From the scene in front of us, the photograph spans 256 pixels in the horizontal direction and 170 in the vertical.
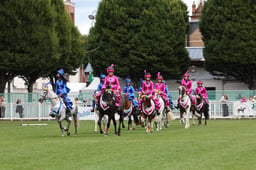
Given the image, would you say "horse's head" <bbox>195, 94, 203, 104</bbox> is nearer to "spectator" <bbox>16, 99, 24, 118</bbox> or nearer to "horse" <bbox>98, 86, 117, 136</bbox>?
"horse" <bbox>98, 86, 117, 136</bbox>

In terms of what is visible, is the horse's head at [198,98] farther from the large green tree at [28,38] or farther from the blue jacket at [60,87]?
the large green tree at [28,38]

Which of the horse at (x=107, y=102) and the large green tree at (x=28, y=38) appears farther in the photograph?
the large green tree at (x=28, y=38)

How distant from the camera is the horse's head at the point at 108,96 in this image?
78.7 feet

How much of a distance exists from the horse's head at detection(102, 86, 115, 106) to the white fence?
25.0 m

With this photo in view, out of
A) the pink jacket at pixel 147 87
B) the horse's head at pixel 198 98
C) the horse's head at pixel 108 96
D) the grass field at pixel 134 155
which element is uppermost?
the pink jacket at pixel 147 87

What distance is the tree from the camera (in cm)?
6362

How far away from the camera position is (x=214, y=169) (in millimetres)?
12414

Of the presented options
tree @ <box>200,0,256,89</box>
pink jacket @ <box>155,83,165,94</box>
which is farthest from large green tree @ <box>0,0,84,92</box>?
pink jacket @ <box>155,83,165,94</box>

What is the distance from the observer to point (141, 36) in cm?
6744

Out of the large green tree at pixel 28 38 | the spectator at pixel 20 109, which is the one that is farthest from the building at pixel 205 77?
the spectator at pixel 20 109

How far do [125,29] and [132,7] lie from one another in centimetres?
244

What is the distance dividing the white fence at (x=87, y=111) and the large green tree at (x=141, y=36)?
17.5 m

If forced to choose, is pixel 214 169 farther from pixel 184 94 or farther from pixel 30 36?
pixel 30 36

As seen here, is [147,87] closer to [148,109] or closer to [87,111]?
[148,109]
